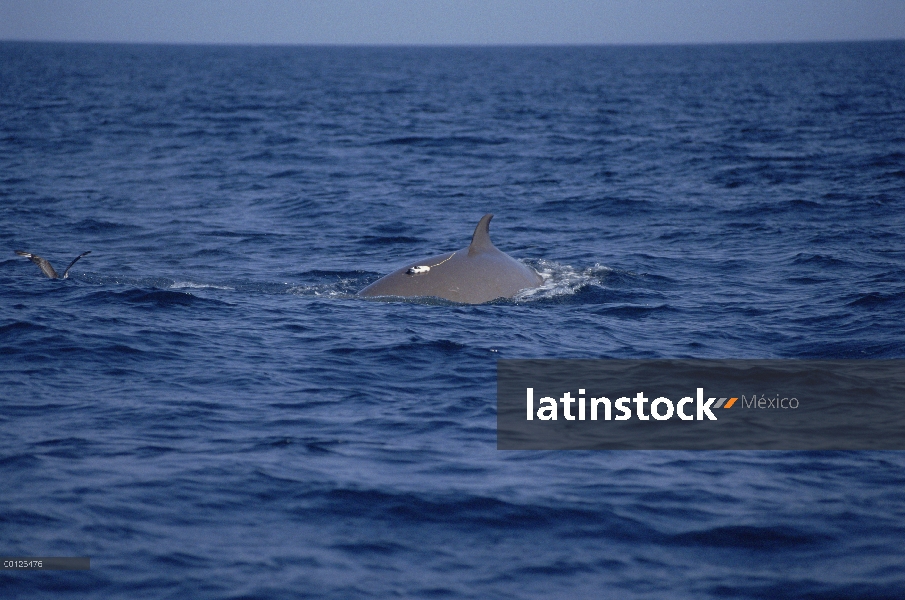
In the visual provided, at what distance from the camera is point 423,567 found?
7.82m

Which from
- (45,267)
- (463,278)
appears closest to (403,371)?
(463,278)

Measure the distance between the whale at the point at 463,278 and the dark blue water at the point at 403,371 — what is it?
0.30 m

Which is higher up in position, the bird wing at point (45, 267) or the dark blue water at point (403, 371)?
the bird wing at point (45, 267)

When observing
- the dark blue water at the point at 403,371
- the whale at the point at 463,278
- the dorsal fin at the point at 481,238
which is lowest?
the dark blue water at the point at 403,371

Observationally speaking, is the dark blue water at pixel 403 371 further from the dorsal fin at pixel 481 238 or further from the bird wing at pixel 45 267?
the dorsal fin at pixel 481 238

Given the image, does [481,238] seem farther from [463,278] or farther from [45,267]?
[45,267]

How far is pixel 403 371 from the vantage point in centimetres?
1280

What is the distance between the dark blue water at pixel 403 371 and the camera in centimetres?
797

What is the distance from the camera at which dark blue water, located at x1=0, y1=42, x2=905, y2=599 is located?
26.1 feet

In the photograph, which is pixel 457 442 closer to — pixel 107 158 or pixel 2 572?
pixel 2 572

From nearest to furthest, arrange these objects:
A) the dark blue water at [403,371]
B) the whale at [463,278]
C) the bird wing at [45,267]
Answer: the dark blue water at [403,371] < the whale at [463,278] < the bird wing at [45,267]

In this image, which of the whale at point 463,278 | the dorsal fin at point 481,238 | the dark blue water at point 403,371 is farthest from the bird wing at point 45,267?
the dorsal fin at point 481,238

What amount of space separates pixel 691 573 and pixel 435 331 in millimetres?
7087

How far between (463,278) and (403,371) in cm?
347
